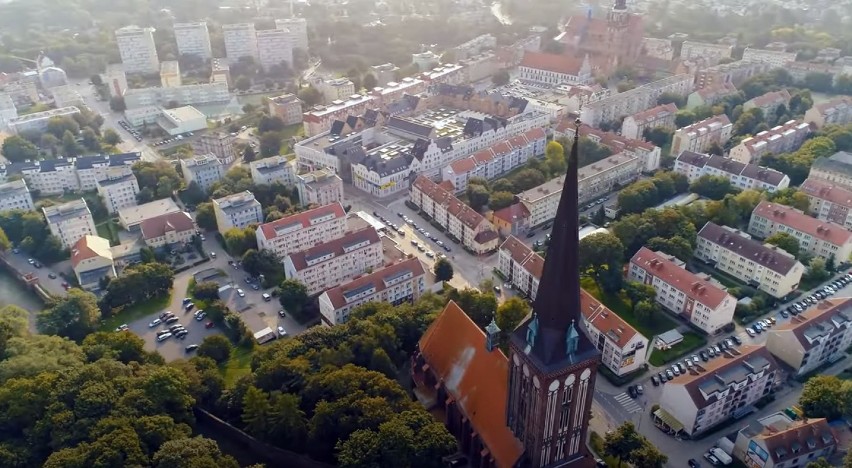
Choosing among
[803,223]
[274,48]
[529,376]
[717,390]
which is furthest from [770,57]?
[529,376]

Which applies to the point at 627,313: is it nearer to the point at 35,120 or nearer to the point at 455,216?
the point at 455,216

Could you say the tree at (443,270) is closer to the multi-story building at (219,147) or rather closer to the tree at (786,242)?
the tree at (786,242)

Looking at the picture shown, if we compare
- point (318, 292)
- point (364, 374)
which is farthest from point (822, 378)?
point (318, 292)

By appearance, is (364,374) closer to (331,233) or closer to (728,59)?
(331,233)

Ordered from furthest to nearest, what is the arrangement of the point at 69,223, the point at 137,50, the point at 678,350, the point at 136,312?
the point at 137,50
the point at 69,223
the point at 136,312
the point at 678,350

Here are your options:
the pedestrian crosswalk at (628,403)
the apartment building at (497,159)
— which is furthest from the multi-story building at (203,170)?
the pedestrian crosswalk at (628,403)

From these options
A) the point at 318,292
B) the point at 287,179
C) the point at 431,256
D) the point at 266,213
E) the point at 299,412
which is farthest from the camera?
the point at 287,179

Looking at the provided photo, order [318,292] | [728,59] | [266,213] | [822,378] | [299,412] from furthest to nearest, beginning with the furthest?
1. [728,59]
2. [266,213]
3. [318,292]
4. [822,378]
5. [299,412]
